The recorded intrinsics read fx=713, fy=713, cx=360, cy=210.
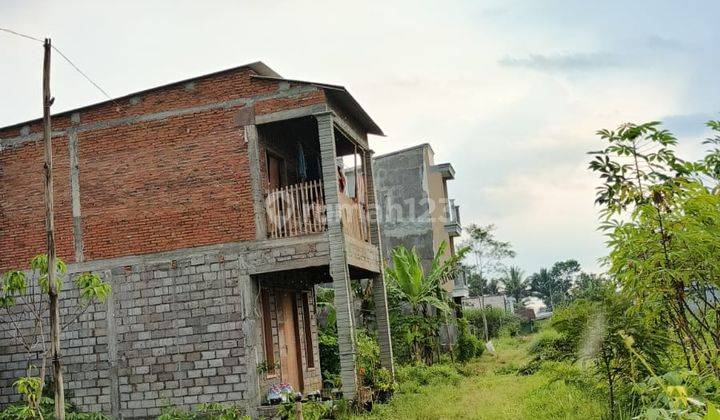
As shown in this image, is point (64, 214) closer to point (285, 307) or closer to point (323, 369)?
point (285, 307)

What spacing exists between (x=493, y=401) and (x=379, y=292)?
3.88 m

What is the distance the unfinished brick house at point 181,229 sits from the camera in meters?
12.8

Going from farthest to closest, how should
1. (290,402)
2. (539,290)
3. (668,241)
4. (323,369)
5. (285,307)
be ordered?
(539,290) → (323,369) → (285,307) → (290,402) → (668,241)

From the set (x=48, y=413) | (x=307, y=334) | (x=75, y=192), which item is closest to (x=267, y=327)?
(x=307, y=334)

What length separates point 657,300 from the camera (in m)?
7.64

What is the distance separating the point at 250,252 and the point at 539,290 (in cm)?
7827

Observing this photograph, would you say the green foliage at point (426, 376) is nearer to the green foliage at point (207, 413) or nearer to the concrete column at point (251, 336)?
the concrete column at point (251, 336)

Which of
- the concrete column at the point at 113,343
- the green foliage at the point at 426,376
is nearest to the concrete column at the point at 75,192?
the concrete column at the point at 113,343

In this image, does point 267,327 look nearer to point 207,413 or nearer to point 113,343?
point 207,413

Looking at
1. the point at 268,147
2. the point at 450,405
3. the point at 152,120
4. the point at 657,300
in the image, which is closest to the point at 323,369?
the point at 450,405

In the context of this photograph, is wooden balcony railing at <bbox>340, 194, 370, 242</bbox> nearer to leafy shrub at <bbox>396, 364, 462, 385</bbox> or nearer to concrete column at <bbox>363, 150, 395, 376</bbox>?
concrete column at <bbox>363, 150, 395, 376</bbox>

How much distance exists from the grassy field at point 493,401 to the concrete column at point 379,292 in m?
0.93

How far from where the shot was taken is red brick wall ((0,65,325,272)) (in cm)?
1320

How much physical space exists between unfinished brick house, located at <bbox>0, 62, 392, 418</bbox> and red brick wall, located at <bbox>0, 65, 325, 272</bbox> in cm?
2
